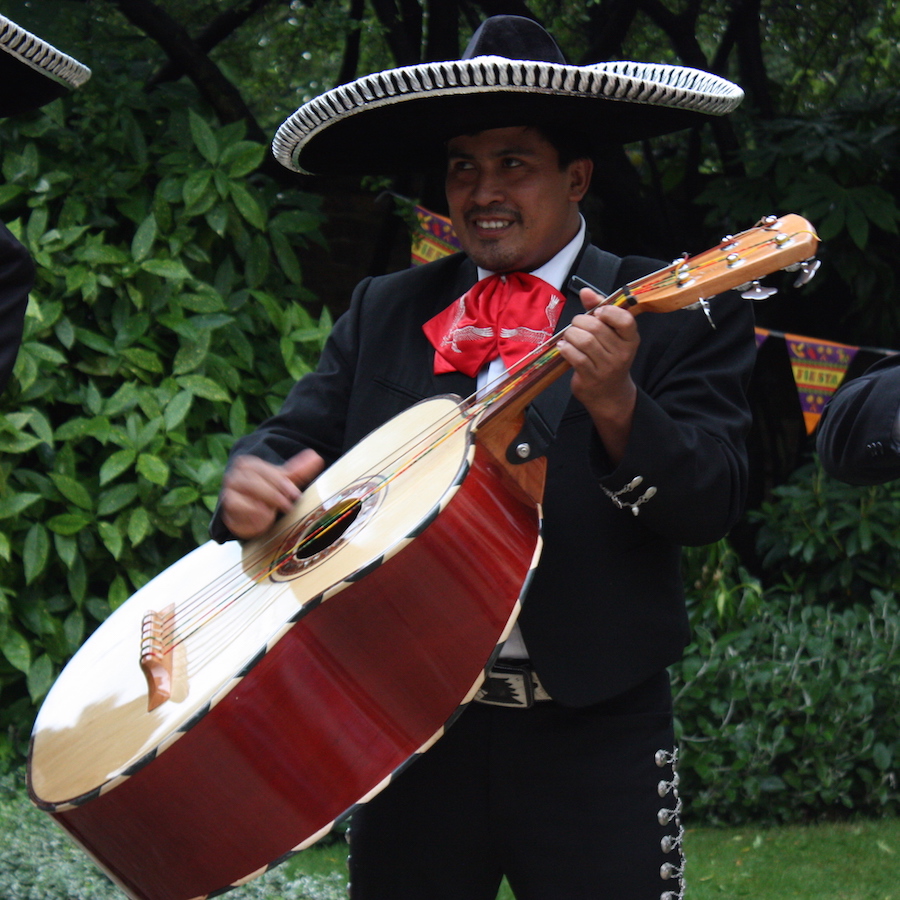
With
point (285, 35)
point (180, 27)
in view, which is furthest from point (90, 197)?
point (285, 35)

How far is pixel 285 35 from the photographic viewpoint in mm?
5508

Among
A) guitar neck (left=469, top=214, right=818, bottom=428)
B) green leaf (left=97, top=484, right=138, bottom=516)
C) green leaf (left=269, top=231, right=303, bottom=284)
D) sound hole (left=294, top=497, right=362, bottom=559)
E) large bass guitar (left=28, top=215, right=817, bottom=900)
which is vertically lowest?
large bass guitar (left=28, top=215, right=817, bottom=900)

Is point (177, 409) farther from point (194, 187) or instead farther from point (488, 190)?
point (488, 190)

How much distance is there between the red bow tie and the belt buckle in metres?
0.50

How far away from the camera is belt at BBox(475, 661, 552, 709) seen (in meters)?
1.97

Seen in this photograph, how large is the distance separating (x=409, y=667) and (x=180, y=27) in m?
3.61

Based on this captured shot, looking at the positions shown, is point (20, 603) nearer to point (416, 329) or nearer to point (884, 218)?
point (416, 329)

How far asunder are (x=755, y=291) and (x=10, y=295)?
3.94 feet

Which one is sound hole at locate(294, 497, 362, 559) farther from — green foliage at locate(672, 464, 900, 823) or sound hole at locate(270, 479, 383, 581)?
green foliage at locate(672, 464, 900, 823)

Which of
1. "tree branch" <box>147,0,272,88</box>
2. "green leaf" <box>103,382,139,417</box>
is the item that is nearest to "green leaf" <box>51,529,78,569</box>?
"green leaf" <box>103,382,139,417</box>

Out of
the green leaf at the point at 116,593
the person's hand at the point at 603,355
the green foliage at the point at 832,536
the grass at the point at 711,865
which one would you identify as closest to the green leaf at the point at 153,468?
the green leaf at the point at 116,593

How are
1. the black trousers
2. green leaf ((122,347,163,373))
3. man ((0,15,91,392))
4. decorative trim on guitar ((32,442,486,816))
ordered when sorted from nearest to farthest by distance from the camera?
decorative trim on guitar ((32,442,486,816)), the black trousers, man ((0,15,91,392)), green leaf ((122,347,163,373))

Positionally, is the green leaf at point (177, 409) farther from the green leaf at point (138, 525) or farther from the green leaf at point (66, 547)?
the green leaf at point (66, 547)

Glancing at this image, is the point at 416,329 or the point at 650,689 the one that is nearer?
the point at 650,689
